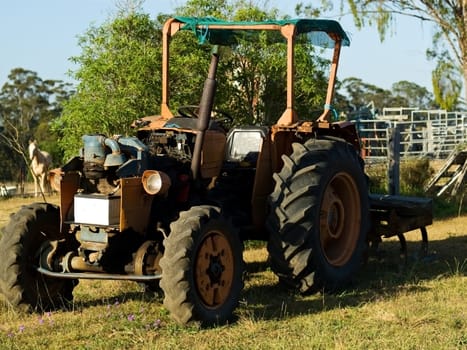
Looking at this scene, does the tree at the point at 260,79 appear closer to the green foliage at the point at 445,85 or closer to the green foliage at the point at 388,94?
the green foliage at the point at 445,85

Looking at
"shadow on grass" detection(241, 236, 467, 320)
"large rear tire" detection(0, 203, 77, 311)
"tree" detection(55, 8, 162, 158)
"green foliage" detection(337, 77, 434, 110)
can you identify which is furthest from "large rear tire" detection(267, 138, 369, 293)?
"green foliage" detection(337, 77, 434, 110)

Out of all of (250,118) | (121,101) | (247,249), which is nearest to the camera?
(247,249)

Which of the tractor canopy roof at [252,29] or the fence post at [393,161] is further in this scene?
the fence post at [393,161]

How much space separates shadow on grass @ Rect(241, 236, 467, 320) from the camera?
641 cm

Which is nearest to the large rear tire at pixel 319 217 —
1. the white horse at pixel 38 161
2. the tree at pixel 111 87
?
the tree at pixel 111 87

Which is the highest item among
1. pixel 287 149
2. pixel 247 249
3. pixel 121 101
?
pixel 121 101

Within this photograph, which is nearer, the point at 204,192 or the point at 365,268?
the point at 204,192

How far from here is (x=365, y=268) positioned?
8.45 metres

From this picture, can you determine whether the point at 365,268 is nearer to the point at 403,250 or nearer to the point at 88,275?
the point at 403,250

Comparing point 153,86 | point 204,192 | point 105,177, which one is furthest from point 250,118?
point 105,177

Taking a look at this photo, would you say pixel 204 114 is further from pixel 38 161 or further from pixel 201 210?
pixel 38 161

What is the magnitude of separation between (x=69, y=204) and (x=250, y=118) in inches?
326

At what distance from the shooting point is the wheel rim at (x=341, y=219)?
7.42 m

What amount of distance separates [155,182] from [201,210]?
44 centimetres
